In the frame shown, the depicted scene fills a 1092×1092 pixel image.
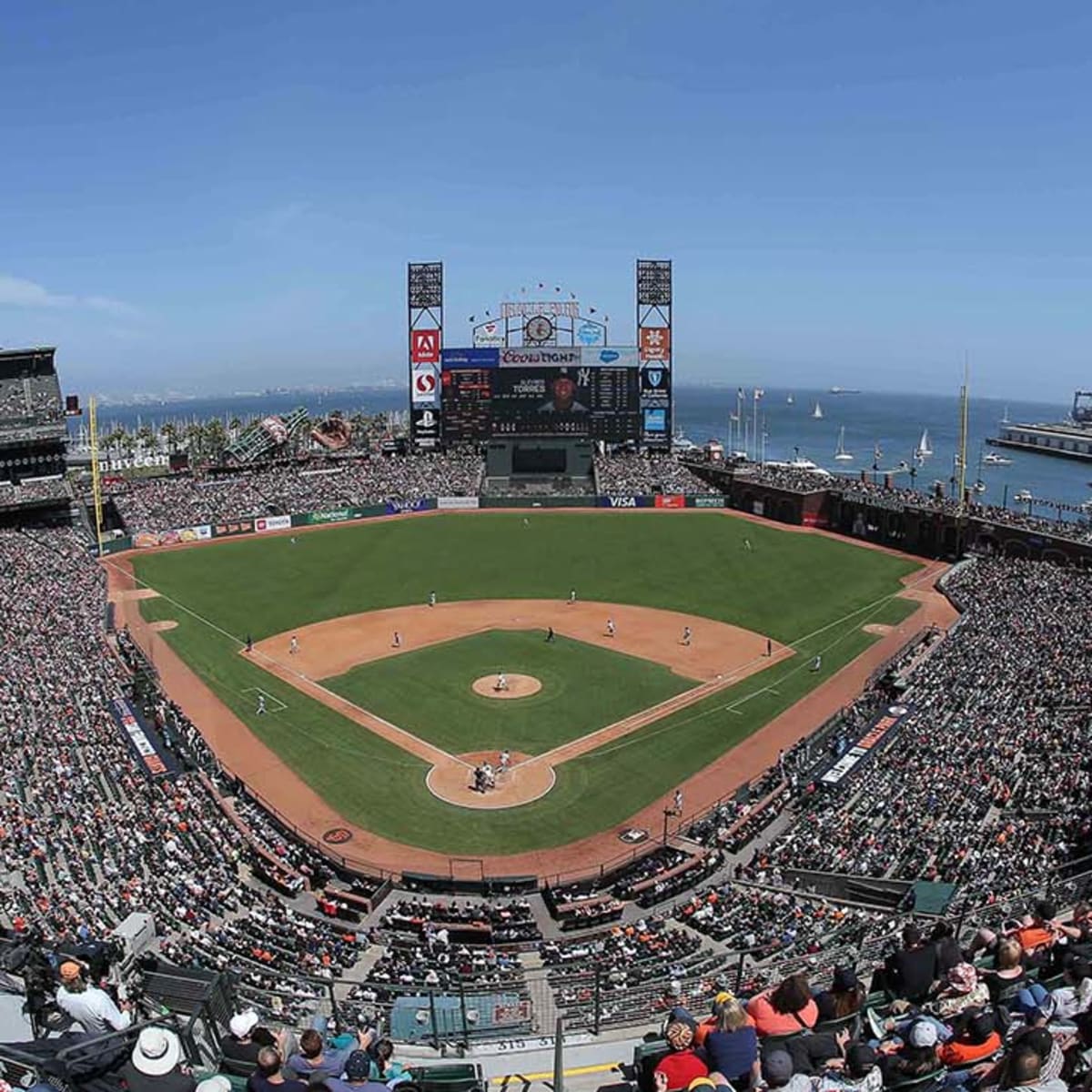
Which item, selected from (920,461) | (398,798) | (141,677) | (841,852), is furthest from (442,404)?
(920,461)

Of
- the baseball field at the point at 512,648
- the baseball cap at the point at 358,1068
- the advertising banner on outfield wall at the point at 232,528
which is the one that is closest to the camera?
the baseball cap at the point at 358,1068

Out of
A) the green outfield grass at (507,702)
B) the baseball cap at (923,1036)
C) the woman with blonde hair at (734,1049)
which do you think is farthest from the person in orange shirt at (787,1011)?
the green outfield grass at (507,702)

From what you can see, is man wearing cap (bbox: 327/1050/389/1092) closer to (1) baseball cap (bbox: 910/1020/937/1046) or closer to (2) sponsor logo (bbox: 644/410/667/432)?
(1) baseball cap (bbox: 910/1020/937/1046)

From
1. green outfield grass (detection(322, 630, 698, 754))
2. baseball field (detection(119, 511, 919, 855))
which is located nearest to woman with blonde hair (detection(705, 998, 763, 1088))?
baseball field (detection(119, 511, 919, 855))

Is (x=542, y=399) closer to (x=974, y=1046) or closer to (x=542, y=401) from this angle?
(x=542, y=401)

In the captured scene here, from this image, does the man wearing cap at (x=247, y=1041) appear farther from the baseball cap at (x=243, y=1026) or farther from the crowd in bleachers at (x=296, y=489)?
the crowd in bleachers at (x=296, y=489)

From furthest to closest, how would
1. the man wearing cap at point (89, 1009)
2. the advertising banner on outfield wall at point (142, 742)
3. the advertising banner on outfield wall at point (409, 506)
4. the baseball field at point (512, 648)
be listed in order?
1. the advertising banner on outfield wall at point (409, 506)
2. the baseball field at point (512, 648)
3. the advertising banner on outfield wall at point (142, 742)
4. the man wearing cap at point (89, 1009)
